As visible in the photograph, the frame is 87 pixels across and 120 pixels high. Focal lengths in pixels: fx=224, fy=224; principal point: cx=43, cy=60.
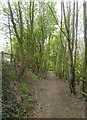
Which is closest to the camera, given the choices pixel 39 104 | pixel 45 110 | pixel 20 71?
pixel 45 110

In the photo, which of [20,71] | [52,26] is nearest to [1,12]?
[52,26]

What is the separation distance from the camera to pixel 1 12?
2186 cm

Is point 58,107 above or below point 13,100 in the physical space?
below

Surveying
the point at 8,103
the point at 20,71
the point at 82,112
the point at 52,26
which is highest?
the point at 52,26

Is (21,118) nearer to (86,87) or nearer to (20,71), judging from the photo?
(86,87)

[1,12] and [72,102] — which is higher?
[1,12]

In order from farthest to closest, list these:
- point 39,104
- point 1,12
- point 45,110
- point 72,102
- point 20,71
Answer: point 1,12
point 20,71
point 72,102
point 39,104
point 45,110

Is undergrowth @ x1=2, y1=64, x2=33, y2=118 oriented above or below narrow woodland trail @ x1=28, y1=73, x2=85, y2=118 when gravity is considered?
above

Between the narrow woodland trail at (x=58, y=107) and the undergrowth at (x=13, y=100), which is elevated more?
the undergrowth at (x=13, y=100)

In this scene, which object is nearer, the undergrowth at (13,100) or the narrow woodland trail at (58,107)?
the undergrowth at (13,100)

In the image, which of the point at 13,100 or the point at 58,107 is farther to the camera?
the point at 58,107

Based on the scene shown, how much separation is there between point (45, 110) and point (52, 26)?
16.8 meters

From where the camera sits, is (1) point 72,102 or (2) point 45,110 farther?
(1) point 72,102

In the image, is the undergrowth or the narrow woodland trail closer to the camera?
the undergrowth
